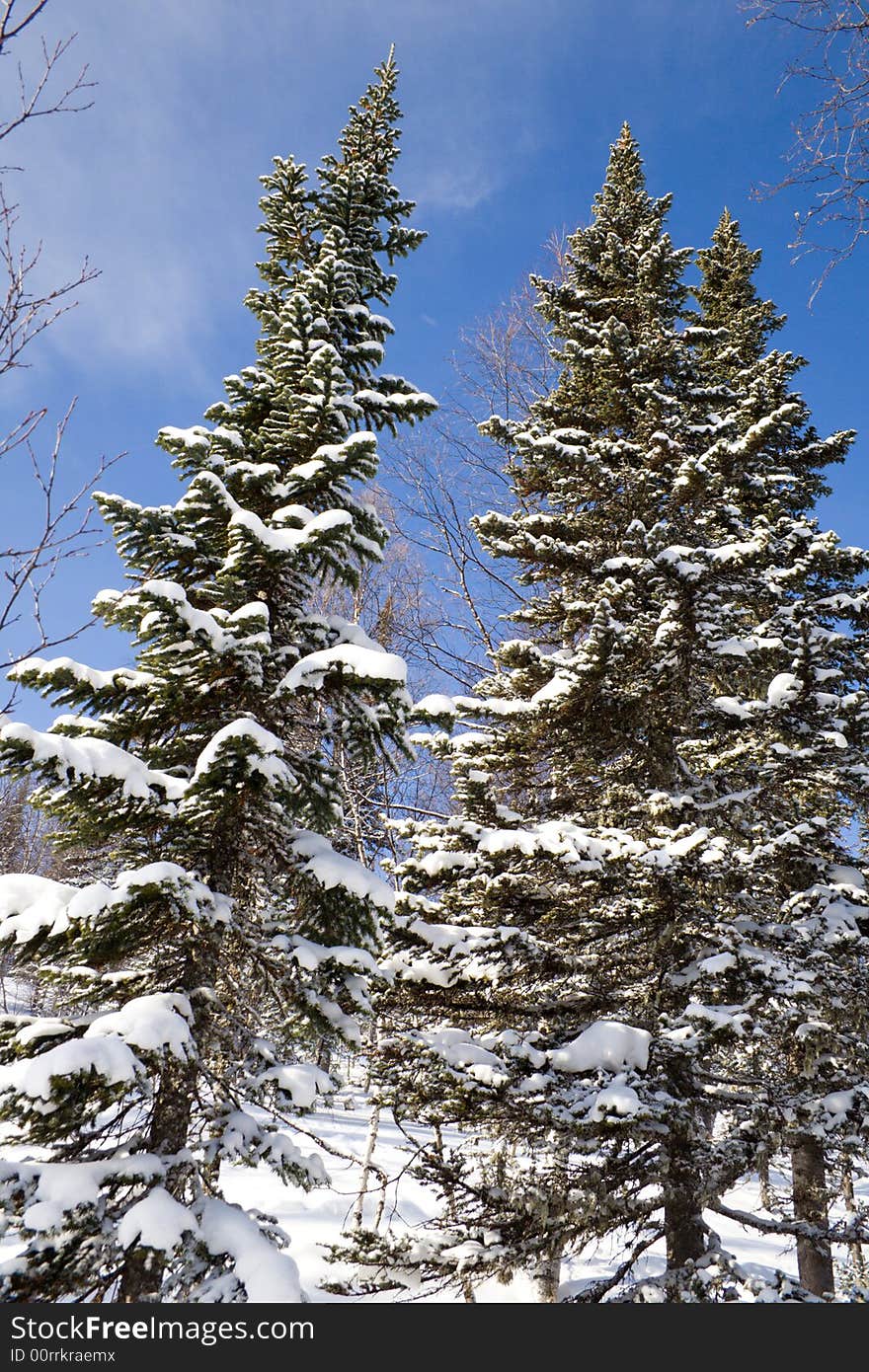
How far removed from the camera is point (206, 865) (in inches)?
213

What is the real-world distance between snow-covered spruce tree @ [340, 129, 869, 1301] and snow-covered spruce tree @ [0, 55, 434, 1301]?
3.50ft

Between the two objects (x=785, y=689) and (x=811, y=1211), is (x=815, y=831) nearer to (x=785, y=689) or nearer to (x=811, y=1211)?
(x=785, y=689)

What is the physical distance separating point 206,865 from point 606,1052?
11.1 feet

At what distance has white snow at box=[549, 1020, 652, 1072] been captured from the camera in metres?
5.28

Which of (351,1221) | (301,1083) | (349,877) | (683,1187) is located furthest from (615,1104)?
(351,1221)

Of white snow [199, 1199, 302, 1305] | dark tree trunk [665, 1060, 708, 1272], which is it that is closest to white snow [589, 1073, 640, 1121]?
dark tree trunk [665, 1060, 708, 1272]

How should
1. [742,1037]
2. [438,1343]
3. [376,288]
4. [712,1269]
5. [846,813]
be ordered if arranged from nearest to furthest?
1. [438,1343]
2. [712,1269]
3. [742,1037]
4. [376,288]
5. [846,813]

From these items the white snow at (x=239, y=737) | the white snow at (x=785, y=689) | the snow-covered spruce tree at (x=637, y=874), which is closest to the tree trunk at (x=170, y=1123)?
the snow-covered spruce tree at (x=637, y=874)

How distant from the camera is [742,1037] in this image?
520cm

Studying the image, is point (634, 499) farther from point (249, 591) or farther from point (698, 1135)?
point (698, 1135)

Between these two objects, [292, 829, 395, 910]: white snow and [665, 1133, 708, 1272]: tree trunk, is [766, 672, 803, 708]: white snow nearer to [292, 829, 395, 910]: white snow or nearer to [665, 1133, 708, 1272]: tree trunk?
[665, 1133, 708, 1272]: tree trunk

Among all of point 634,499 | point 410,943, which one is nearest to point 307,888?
point 410,943

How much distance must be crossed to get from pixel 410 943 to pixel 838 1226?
408 centimetres

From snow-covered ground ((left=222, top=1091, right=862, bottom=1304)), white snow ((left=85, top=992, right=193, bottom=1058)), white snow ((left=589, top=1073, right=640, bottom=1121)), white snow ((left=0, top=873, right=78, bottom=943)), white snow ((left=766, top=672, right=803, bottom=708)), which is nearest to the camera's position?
white snow ((left=85, top=992, right=193, bottom=1058))
